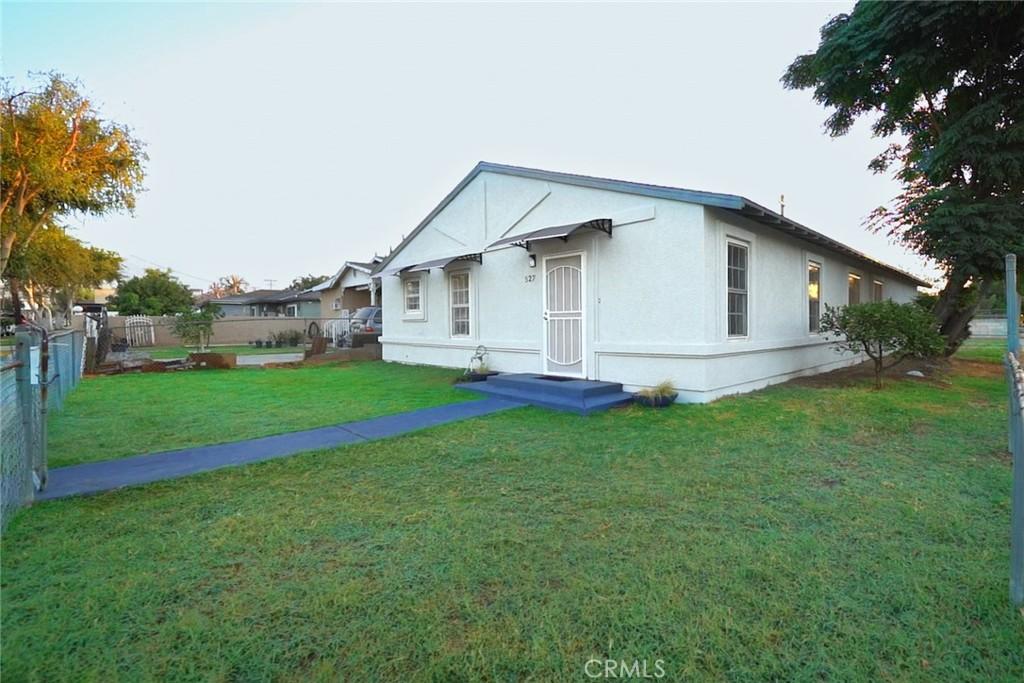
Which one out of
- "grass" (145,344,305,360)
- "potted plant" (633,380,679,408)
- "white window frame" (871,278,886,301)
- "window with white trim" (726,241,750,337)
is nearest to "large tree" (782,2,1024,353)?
"white window frame" (871,278,886,301)

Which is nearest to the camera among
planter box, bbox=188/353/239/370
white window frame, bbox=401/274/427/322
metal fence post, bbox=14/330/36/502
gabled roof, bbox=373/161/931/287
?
metal fence post, bbox=14/330/36/502

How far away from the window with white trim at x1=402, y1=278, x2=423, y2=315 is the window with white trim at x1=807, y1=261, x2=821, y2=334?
9301 millimetres

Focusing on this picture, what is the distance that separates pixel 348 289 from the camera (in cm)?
2542

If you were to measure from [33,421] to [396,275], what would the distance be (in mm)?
10062

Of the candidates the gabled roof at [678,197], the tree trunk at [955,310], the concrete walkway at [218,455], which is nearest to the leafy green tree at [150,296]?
the gabled roof at [678,197]

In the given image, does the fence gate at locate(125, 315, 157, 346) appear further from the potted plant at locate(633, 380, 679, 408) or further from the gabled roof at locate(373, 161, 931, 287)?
the potted plant at locate(633, 380, 679, 408)

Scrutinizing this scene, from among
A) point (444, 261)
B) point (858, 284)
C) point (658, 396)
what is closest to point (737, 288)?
point (658, 396)

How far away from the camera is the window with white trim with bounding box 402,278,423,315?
42.7ft

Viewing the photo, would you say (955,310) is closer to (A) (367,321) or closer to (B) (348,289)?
(A) (367,321)

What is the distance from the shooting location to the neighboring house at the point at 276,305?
33969 millimetres

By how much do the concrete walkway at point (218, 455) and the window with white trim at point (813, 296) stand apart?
26.5 ft

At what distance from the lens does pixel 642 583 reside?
2475 millimetres

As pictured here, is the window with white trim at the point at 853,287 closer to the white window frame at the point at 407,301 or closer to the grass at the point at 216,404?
the grass at the point at 216,404

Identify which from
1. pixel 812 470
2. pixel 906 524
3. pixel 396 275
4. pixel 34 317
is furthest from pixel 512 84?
pixel 34 317
